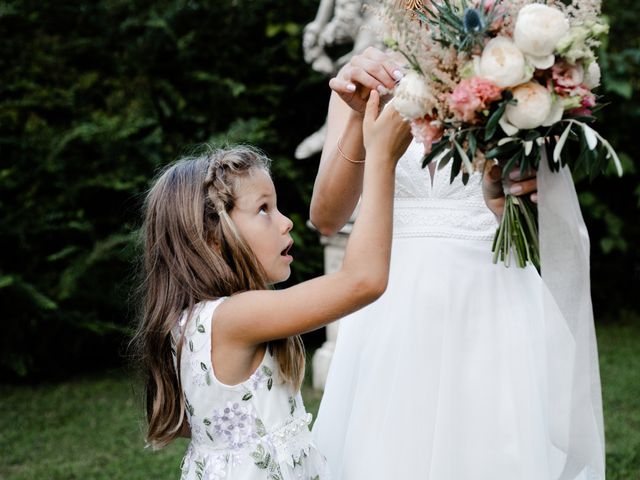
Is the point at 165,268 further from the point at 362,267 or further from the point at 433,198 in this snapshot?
the point at 433,198

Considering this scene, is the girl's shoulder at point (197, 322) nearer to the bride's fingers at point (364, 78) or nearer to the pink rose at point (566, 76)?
the bride's fingers at point (364, 78)

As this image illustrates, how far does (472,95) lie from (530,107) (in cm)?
12

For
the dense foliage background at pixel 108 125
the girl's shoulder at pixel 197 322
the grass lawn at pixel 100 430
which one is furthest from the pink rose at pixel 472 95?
the dense foliage background at pixel 108 125

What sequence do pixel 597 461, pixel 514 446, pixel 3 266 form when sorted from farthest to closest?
pixel 3 266
pixel 514 446
pixel 597 461

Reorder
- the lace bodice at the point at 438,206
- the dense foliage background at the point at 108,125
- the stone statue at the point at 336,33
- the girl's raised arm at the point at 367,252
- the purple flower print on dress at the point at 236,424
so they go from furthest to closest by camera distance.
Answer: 1. the dense foliage background at the point at 108,125
2. the stone statue at the point at 336,33
3. the lace bodice at the point at 438,206
4. the purple flower print on dress at the point at 236,424
5. the girl's raised arm at the point at 367,252

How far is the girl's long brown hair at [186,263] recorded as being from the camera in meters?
2.07

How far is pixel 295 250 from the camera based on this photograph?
705 cm

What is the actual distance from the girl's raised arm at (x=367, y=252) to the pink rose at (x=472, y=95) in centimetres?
18

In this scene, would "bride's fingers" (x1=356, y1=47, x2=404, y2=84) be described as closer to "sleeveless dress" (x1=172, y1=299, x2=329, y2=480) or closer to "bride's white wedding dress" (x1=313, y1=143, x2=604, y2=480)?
"bride's white wedding dress" (x1=313, y1=143, x2=604, y2=480)

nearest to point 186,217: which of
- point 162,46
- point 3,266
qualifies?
point 3,266

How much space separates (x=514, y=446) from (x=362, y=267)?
27.5 inches

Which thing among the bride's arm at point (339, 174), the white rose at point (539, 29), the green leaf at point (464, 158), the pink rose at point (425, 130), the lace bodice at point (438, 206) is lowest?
the lace bodice at point (438, 206)

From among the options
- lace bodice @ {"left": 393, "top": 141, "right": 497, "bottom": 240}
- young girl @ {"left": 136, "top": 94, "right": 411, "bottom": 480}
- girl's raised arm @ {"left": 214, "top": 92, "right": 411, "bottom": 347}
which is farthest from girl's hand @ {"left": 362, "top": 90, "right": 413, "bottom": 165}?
lace bodice @ {"left": 393, "top": 141, "right": 497, "bottom": 240}

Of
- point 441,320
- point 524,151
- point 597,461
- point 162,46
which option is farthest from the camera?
point 162,46
